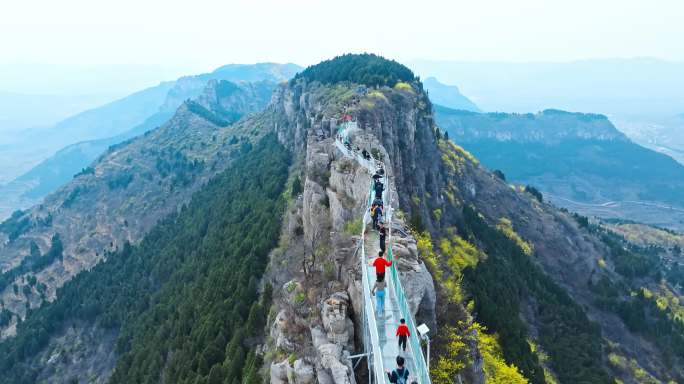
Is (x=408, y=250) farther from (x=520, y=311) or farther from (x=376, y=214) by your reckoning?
(x=520, y=311)

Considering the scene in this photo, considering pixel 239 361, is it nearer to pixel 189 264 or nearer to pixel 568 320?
pixel 189 264

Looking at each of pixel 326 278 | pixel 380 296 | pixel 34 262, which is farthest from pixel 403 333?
pixel 34 262

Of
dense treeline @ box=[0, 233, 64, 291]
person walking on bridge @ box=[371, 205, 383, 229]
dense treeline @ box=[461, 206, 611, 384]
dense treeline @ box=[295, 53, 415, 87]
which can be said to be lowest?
dense treeline @ box=[0, 233, 64, 291]

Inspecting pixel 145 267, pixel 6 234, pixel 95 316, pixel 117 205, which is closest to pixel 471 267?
pixel 145 267

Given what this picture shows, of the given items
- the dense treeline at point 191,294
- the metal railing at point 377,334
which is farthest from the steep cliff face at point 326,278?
the dense treeline at point 191,294

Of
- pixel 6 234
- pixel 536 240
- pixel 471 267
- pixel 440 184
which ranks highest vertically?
pixel 440 184

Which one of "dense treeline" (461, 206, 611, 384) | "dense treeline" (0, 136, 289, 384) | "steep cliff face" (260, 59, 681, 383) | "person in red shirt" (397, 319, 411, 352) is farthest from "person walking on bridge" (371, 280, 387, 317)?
"dense treeline" (461, 206, 611, 384)

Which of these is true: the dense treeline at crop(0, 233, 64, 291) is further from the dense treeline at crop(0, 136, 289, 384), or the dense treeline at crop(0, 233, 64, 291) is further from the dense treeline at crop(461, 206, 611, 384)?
the dense treeline at crop(461, 206, 611, 384)
